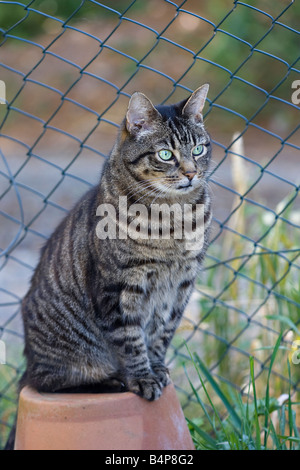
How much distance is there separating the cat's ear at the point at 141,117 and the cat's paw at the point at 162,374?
792mm

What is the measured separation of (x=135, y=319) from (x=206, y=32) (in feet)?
16.8

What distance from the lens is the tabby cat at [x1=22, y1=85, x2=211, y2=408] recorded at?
2174 mm

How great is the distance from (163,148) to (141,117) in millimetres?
126

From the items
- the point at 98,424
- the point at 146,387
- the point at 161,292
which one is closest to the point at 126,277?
the point at 161,292

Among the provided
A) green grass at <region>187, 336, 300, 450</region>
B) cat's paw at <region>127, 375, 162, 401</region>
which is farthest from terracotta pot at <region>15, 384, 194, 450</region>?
green grass at <region>187, 336, 300, 450</region>

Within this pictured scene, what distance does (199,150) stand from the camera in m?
2.26

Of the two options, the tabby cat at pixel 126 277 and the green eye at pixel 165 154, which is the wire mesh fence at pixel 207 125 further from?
the green eye at pixel 165 154

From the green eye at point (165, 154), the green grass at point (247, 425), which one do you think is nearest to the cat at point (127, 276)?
the green eye at point (165, 154)

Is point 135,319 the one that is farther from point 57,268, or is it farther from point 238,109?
point 238,109

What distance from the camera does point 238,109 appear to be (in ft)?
20.0

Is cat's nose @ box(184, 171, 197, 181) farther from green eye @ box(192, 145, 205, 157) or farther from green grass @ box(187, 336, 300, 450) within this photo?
green grass @ box(187, 336, 300, 450)

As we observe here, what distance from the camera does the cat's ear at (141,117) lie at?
216cm

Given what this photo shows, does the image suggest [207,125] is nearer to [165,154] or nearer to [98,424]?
[165,154]
